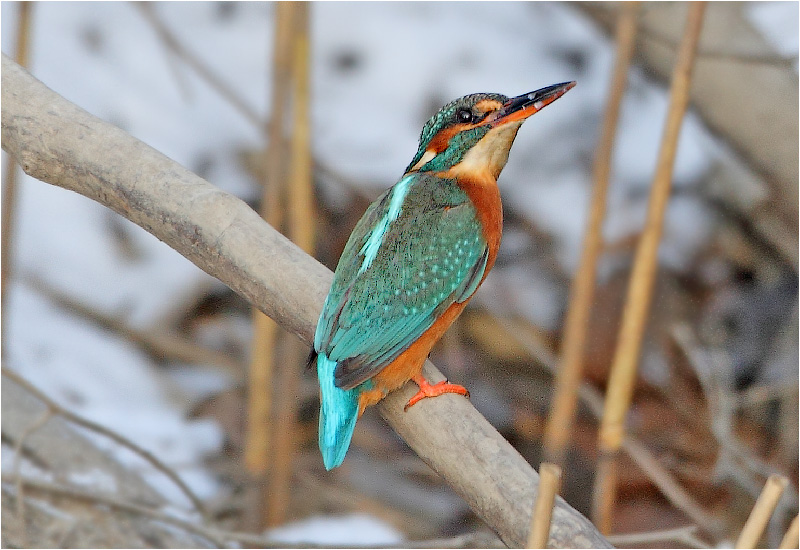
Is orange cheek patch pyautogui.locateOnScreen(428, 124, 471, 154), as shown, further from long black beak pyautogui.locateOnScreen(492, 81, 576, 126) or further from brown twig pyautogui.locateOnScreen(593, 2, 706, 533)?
brown twig pyautogui.locateOnScreen(593, 2, 706, 533)

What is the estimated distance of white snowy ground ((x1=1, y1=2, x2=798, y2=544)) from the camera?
262 cm

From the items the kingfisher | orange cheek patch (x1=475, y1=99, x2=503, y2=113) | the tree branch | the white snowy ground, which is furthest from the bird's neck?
the white snowy ground

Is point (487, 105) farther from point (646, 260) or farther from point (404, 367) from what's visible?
point (646, 260)

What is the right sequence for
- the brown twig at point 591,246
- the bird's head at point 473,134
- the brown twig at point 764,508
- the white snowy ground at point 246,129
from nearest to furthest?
the brown twig at point 764,508 < the bird's head at point 473,134 < the brown twig at point 591,246 < the white snowy ground at point 246,129

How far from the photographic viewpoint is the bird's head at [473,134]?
1161 mm

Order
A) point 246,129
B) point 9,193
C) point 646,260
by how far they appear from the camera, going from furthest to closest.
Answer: point 246,129 → point 9,193 → point 646,260

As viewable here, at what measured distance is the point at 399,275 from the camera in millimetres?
1216

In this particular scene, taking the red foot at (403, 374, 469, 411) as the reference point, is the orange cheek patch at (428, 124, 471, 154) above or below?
above

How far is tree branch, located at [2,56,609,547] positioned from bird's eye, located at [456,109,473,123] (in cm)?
31

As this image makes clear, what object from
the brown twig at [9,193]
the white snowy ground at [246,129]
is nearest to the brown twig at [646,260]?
the white snowy ground at [246,129]

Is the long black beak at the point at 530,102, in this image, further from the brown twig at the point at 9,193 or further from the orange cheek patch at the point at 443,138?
the brown twig at the point at 9,193

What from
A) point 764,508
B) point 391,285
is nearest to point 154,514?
point 391,285

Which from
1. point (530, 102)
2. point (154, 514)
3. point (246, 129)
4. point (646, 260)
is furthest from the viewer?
point (246, 129)

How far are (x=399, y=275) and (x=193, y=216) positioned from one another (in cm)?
32
